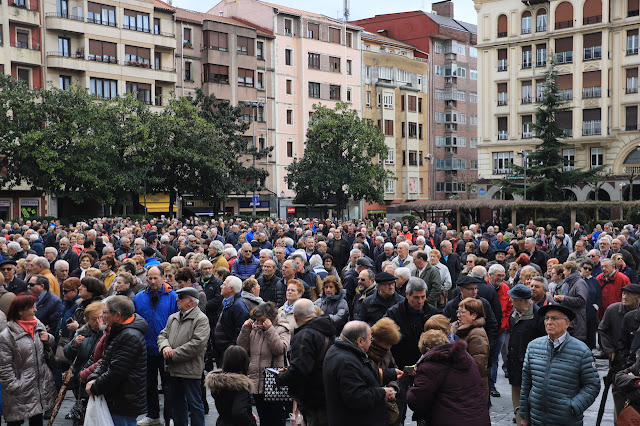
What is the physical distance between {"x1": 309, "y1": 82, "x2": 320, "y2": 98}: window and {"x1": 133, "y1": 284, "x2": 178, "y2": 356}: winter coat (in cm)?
5713

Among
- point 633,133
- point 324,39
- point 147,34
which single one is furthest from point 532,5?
point 147,34

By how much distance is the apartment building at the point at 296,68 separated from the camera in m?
62.5

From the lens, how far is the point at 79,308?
8.21 metres

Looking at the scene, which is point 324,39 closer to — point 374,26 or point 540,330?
point 374,26

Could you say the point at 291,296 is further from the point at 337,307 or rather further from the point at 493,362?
the point at 493,362

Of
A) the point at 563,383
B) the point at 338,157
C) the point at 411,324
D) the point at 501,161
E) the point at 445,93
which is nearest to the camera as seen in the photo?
the point at 563,383

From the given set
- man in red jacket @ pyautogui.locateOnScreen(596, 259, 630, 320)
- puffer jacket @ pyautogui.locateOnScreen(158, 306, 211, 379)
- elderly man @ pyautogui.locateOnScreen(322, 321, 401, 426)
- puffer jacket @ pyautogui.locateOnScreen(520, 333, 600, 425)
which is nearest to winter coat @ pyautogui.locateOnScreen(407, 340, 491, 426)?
elderly man @ pyautogui.locateOnScreen(322, 321, 401, 426)

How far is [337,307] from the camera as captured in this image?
905 centimetres

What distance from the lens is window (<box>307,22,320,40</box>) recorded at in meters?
64.4

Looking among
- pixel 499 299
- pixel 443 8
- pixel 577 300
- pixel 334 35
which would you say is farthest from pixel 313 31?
pixel 577 300

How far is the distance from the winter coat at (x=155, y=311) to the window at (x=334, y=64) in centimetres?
5910

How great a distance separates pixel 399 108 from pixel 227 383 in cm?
6743

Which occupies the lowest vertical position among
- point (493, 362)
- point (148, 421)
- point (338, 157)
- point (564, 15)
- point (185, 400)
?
point (148, 421)

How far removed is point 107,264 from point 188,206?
44.9 meters
